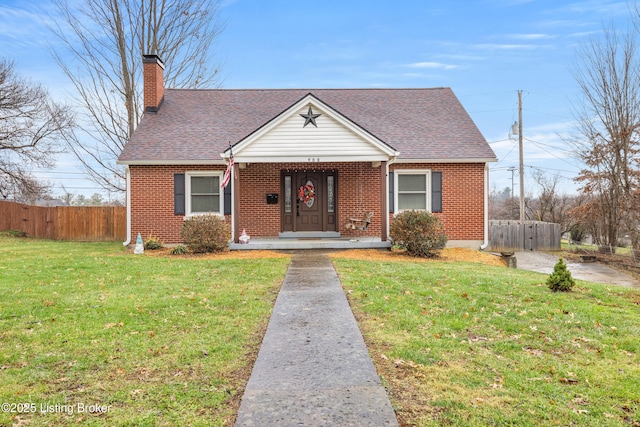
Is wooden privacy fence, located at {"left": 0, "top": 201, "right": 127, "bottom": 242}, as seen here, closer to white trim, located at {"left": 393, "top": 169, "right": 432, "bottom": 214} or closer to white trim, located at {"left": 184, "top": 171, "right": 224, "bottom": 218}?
white trim, located at {"left": 184, "top": 171, "right": 224, "bottom": 218}

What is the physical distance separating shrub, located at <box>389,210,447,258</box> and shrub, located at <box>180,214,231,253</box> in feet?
17.1

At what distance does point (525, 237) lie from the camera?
21172 mm

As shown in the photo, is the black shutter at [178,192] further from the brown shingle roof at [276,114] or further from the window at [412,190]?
the window at [412,190]

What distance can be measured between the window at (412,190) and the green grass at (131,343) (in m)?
7.67

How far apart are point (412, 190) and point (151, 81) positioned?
10.8m

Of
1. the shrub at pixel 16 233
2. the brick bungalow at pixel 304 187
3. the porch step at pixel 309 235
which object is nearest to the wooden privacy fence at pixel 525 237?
the brick bungalow at pixel 304 187

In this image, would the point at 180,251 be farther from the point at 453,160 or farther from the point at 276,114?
the point at 453,160

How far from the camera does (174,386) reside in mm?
3711

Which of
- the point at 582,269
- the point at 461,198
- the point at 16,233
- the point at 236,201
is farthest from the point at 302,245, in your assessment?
Answer: the point at 16,233

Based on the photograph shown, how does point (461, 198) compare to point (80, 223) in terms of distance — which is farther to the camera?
point (80, 223)

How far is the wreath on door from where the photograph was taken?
610 inches

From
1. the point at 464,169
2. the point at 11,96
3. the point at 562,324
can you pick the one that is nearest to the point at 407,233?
the point at 464,169

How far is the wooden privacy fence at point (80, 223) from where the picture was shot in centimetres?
2069

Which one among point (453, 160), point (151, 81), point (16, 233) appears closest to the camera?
point (453, 160)
